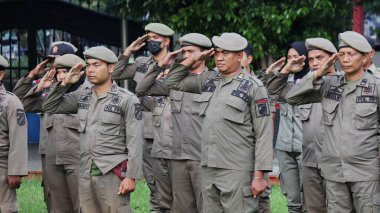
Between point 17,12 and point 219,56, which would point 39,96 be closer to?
point 219,56

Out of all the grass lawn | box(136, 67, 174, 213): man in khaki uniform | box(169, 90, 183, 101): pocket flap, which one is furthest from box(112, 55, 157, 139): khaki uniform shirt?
the grass lawn

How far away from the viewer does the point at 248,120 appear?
8625 millimetres

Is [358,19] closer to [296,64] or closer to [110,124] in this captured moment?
[296,64]

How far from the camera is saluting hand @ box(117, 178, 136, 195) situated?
8.90 metres

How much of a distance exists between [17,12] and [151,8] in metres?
2.56

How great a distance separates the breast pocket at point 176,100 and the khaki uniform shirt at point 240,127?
4.70 feet

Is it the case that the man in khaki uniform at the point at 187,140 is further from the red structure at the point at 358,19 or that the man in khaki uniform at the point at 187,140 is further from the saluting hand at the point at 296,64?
the red structure at the point at 358,19

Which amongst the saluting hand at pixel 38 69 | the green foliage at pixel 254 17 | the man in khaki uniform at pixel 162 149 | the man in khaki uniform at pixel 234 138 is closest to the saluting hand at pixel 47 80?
the saluting hand at pixel 38 69

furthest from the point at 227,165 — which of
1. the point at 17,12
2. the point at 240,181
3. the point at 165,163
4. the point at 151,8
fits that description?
the point at 17,12

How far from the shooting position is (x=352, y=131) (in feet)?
27.3

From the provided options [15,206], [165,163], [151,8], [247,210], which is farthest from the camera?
[151,8]

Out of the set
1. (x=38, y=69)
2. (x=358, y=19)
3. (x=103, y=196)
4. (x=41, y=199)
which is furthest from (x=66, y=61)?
(x=358, y=19)

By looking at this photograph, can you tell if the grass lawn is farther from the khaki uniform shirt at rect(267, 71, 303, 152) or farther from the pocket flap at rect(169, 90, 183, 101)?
the pocket flap at rect(169, 90, 183, 101)

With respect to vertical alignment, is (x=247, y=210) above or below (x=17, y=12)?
below
